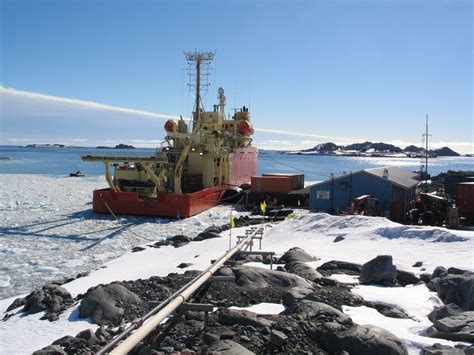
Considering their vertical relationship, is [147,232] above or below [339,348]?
below

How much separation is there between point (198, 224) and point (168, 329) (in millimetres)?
15361

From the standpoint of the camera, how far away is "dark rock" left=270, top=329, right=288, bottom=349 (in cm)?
565

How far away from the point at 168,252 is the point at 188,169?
14662 mm

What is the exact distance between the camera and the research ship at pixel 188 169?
23.6 meters

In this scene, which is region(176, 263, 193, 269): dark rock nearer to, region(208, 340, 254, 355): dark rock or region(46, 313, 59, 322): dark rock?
region(46, 313, 59, 322): dark rock

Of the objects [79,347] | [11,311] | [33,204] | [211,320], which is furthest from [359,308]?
[33,204]

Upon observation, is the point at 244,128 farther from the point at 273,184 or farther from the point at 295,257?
the point at 295,257

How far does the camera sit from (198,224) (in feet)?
70.5

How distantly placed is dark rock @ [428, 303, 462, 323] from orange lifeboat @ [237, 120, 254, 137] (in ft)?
92.4

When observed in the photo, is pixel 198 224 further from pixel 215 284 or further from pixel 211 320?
pixel 211 320

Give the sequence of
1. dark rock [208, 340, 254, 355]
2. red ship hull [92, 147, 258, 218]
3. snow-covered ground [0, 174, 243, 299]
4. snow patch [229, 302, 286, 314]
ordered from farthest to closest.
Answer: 1. red ship hull [92, 147, 258, 218]
2. snow-covered ground [0, 174, 243, 299]
3. snow patch [229, 302, 286, 314]
4. dark rock [208, 340, 254, 355]

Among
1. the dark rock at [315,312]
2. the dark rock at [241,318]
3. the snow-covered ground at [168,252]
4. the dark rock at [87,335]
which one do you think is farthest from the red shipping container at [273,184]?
the dark rock at [87,335]

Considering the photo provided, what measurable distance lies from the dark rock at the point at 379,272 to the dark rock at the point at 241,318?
12.1 feet

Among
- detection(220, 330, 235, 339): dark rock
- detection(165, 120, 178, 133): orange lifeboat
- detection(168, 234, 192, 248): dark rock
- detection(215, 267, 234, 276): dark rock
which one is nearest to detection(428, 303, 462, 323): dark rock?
detection(220, 330, 235, 339): dark rock
